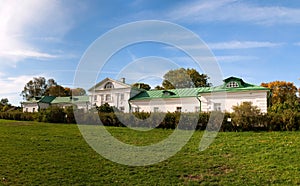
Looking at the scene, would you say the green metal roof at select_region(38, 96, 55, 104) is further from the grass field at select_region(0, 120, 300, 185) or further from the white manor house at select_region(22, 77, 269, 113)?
the grass field at select_region(0, 120, 300, 185)

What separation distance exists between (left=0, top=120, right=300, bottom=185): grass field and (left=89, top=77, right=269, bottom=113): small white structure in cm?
1422

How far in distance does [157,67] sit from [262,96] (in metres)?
20.6

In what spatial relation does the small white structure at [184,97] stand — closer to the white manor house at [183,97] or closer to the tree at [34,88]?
the white manor house at [183,97]

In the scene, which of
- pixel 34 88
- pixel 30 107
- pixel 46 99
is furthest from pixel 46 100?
pixel 34 88

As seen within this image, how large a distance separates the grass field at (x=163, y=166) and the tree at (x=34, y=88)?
60.8 m

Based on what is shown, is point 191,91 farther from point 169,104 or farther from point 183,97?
point 169,104

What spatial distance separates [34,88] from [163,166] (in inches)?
2641

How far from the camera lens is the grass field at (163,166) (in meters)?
7.33

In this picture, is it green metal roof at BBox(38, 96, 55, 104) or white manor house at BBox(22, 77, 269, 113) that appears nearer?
white manor house at BBox(22, 77, 269, 113)

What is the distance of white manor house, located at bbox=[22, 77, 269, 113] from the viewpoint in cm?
2766

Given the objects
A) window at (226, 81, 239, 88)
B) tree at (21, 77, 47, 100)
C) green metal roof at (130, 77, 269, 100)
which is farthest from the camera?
tree at (21, 77, 47, 100)

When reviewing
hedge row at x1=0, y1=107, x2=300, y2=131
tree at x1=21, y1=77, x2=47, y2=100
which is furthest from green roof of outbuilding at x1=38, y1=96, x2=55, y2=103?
hedge row at x1=0, y1=107, x2=300, y2=131

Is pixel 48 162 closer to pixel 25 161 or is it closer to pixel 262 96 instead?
pixel 25 161

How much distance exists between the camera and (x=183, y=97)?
31656 mm
